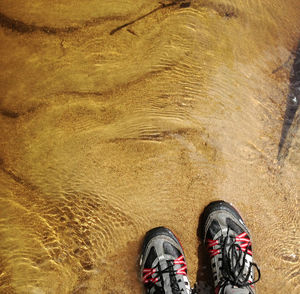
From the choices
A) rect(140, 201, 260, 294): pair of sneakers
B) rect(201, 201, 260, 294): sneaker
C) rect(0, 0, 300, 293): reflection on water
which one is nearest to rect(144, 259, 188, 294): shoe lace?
rect(140, 201, 260, 294): pair of sneakers

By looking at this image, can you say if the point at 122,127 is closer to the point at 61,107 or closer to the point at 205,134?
the point at 61,107

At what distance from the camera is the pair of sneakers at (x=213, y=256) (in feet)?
4.89

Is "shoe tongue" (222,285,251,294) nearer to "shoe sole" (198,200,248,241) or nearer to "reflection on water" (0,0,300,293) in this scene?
"reflection on water" (0,0,300,293)

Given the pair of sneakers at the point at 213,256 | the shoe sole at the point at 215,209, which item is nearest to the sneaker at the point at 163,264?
the pair of sneakers at the point at 213,256

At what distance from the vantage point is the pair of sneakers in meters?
1.49

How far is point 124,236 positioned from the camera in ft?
5.12

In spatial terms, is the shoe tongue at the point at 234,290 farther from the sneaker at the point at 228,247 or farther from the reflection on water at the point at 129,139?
the reflection on water at the point at 129,139

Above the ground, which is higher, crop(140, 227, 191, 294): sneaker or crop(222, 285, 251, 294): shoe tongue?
crop(140, 227, 191, 294): sneaker

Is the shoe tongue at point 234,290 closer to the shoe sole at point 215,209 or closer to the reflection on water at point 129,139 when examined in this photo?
the reflection on water at point 129,139

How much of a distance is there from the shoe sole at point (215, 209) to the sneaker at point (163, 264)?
0.58 ft

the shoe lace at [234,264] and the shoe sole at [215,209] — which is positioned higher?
the shoe sole at [215,209]

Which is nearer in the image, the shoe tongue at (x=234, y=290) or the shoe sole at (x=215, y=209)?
the shoe tongue at (x=234, y=290)

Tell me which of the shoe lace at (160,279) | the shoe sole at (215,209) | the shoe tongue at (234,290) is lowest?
the shoe tongue at (234,290)

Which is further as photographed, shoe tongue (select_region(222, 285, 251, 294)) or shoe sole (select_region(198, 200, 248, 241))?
shoe sole (select_region(198, 200, 248, 241))
